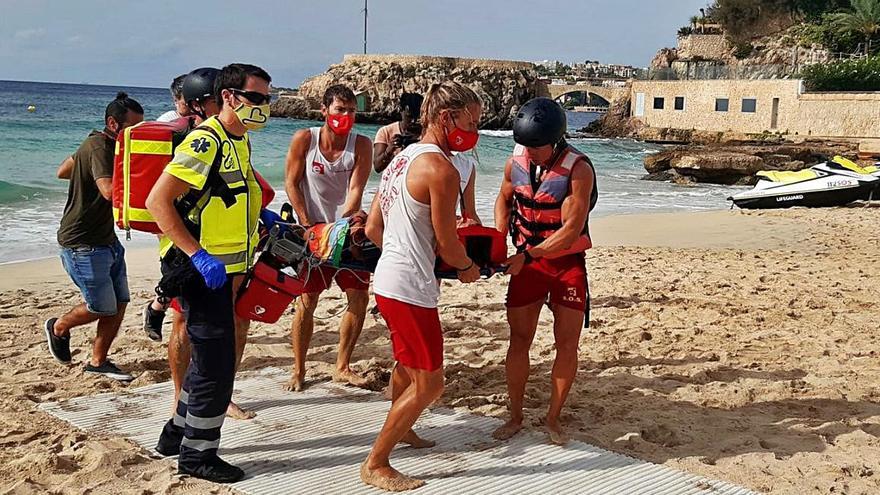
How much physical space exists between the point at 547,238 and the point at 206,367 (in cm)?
184

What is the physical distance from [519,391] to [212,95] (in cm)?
232

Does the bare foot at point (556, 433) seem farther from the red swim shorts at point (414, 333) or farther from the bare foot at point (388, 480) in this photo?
the red swim shorts at point (414, 333)

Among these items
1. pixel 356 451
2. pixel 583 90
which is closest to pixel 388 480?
pixel 356 451

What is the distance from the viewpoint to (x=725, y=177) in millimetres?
24734

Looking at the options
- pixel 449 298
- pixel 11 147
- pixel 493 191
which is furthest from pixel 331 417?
pixel 11 147

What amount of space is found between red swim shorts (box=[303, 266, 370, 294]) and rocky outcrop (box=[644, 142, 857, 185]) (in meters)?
20.9

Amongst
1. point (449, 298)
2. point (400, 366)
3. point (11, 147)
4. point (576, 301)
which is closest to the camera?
point (400, 366)

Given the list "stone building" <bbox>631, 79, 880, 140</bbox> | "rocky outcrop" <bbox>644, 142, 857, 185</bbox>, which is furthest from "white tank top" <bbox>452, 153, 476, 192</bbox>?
"stone building" <bbox>631, 79, 880, 140</bbox>

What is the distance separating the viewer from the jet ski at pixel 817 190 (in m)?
17.1

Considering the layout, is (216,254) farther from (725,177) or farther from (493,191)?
(725,177)

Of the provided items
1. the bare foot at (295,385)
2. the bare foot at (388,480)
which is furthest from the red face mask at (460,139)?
the bare foot at (295,385)

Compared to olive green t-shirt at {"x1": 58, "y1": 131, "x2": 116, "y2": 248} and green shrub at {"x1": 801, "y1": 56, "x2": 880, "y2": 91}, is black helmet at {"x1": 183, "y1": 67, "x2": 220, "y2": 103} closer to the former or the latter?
olive green t-shirt at {"x1": 58, "y1": 131, "x2": 116, "y2": 248}

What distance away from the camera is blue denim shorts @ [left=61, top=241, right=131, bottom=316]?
18.4ft

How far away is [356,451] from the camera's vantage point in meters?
4.54
